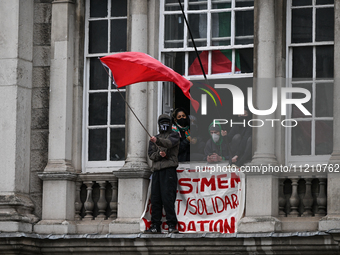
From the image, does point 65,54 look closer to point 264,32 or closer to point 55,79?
point 55,79

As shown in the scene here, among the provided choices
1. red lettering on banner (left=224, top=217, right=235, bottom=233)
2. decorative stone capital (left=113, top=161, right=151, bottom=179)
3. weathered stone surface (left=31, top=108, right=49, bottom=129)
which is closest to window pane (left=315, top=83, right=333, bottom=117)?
red lettering on banner (left=224, top=217, right=235, bottom=233)

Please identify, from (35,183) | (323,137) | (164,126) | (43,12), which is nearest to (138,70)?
(164,126)

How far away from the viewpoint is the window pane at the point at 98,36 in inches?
680

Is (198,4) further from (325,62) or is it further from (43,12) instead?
(43,12)

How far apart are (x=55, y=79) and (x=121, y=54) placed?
1.77 metres

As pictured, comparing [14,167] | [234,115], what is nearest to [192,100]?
[234,115]

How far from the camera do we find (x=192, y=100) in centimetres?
1667

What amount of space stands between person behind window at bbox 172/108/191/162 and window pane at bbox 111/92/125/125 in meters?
1.08

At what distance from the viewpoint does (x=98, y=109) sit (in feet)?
56.2

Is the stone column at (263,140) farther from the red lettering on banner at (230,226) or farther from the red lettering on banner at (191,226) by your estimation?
the red lettering on banner at (191,226)

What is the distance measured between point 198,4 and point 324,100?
2.82 m

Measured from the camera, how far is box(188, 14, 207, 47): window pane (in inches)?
656

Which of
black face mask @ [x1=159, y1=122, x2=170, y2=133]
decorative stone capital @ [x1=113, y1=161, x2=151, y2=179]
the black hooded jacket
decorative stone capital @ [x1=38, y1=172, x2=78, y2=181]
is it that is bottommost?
decorative stone capital @ [x1=38, y1=172, x2=78, y2=181]

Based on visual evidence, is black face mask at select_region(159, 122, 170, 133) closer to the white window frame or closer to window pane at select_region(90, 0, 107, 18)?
the white window frame
